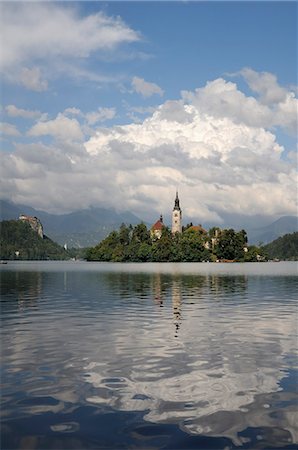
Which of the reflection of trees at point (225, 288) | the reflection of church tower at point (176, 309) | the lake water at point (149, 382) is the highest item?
the reflection of trees at point (225, 288)

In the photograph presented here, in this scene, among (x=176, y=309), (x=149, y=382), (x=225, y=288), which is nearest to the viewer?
(x=149, y=382)

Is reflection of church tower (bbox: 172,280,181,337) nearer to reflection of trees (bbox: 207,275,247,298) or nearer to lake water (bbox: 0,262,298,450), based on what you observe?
lake water (bbox: 0,262,298,450)

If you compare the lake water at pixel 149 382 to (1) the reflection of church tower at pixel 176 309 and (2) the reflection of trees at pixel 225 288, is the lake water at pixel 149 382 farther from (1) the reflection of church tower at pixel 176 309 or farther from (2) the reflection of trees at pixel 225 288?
(2) the reflection of trees at pixel 225 288

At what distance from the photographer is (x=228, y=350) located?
914 inches

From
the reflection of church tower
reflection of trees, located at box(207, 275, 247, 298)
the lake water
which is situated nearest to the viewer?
the lake water

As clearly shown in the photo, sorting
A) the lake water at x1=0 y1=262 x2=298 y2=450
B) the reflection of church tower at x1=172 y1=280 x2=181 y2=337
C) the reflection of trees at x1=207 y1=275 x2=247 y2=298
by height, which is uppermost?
the reflection of trees at x1=207 y1=275 x2=247 y2=298

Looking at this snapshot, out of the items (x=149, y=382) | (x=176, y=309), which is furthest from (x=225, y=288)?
(x=149, y=382)

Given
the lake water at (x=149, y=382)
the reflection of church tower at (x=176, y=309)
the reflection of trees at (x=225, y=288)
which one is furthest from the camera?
the reflection of trees at (x=225, y=288)

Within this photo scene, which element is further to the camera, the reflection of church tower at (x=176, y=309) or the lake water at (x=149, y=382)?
the reflection of church tower at (x=176, y=309)

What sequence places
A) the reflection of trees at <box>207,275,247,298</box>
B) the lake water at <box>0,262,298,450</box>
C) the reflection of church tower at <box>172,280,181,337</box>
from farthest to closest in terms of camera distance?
1. the reflection of trees at <box>207,275,247,298</box>
2. the reflection of church tower at <box>172,280,181,337</box>
3. the lake water at <box>0,262,298,450</box>

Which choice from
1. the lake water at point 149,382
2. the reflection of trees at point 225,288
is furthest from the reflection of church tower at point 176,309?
the reflection of trees at point 225,288

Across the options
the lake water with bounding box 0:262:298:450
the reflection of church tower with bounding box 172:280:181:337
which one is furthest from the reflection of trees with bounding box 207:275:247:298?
the lake water with bounding box 0:262:298:450

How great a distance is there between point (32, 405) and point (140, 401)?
10.8 ft

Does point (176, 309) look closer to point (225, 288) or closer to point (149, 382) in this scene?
point (149, 382)
